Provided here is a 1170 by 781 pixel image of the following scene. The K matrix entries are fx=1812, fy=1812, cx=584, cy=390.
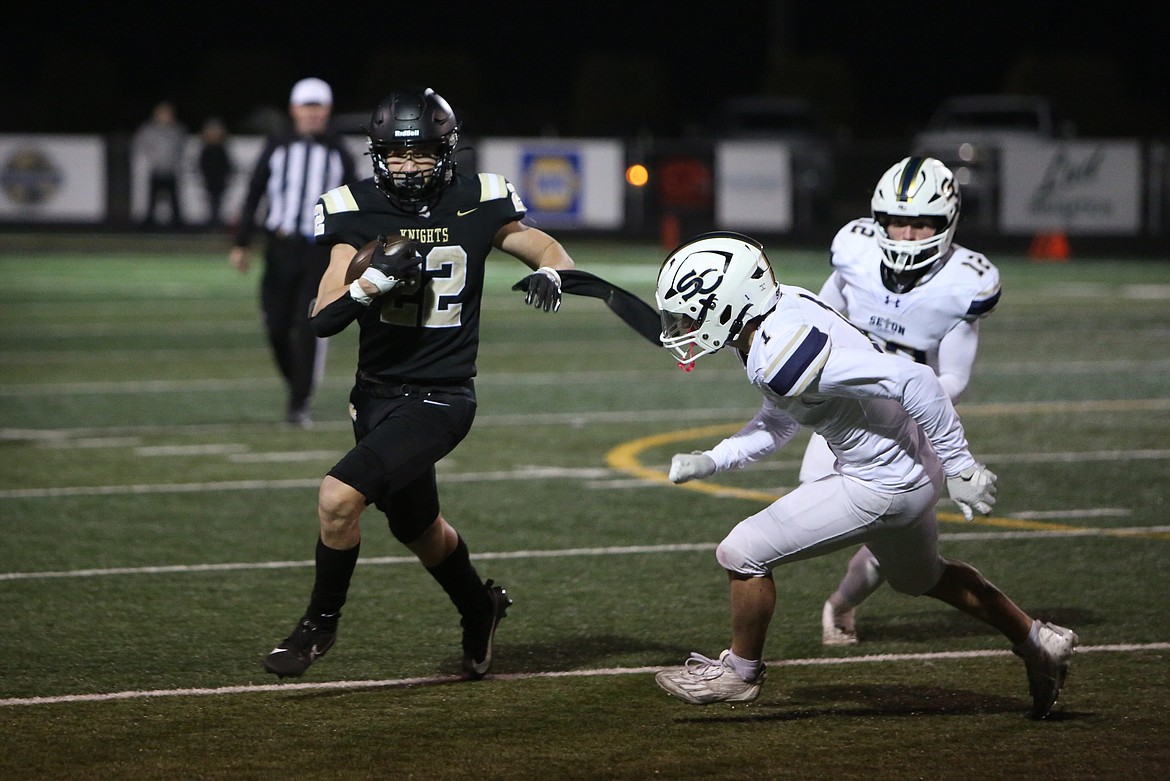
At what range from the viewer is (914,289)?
6055mm

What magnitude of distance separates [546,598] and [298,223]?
14.2 feet

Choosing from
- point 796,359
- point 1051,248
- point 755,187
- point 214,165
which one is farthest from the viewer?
point 755,187

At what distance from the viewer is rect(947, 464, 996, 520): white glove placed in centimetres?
477

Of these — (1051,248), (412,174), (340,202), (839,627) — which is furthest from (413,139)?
(1051,248)

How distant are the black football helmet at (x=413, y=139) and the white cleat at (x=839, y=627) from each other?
1.92 meters

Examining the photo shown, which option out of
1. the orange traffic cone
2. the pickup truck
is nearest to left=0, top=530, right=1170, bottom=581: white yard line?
the orange traffic cone

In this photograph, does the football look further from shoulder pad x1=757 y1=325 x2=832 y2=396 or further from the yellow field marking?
the yellow field marking

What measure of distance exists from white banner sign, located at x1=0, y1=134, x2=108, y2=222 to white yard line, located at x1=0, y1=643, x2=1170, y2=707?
25.2m


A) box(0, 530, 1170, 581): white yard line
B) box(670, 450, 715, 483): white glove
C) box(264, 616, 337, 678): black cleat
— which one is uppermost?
box(670, 450, 715, 483): white glove

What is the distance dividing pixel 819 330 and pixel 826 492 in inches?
19.7

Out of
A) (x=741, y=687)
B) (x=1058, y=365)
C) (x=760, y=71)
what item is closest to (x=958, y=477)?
(x=741, y=687)

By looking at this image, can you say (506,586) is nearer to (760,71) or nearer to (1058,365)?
(1058,365)

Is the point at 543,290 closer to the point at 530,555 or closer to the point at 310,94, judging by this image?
the point at 530,555

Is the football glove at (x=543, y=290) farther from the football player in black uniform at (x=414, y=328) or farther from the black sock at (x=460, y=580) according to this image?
the black sock at (x=460, y=580)
